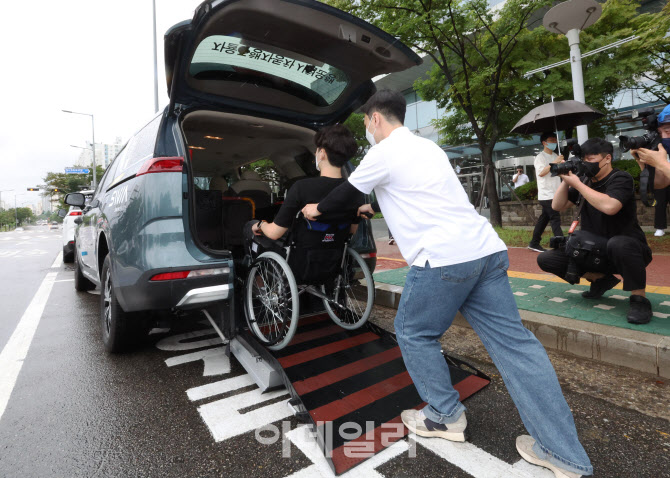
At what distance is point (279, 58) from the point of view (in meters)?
2.73

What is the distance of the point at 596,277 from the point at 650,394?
53.6 inches

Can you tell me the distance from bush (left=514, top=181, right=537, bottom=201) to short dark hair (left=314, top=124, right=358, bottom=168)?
35.5 feet

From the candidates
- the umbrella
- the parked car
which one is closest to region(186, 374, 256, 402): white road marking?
the parked car

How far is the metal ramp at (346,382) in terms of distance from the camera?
189 centimetres

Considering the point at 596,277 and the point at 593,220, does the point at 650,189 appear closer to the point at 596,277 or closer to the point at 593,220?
the point at 593,220

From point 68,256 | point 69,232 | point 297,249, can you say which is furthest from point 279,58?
point 68,256

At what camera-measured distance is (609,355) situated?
107 inches


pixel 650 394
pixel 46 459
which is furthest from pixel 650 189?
pixel 46 459

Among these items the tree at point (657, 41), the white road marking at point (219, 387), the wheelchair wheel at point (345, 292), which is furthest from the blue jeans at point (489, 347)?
the tree at point (657, 41)

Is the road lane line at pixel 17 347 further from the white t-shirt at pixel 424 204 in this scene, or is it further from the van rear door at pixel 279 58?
the white t-shirt at pixel 424 204

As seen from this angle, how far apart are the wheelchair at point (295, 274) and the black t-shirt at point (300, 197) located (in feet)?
0.21

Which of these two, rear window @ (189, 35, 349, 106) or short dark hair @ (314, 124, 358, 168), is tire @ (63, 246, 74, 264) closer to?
rear window @ (189, 35, 349, 106)

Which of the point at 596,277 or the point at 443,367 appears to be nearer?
the point at 443,367

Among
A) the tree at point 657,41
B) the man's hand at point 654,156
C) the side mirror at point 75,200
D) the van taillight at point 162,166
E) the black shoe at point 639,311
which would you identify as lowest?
the black shoe at point 639,311
